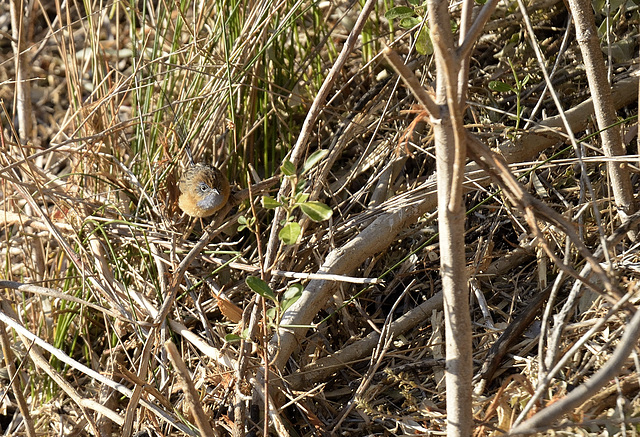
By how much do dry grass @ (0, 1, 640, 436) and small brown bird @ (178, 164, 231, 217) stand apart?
0.11 m

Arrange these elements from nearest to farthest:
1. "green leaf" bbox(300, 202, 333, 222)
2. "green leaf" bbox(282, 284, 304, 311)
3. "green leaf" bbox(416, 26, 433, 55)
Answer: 1. "green leaf" bbox(300, 202, 333, 222)
2. "green leaf" bbox(282, 284, 304, 311)
3. "green leaf" bbox(416, 26, 433, 55)

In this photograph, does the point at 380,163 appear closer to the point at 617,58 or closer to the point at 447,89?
the point at 617,58

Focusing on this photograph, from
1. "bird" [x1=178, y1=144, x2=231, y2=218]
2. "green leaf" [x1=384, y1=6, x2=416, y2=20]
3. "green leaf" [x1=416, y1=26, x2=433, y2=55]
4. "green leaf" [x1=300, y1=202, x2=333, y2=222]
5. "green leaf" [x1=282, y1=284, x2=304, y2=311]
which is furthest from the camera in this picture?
"bird" [x1=178, y1=144, x2=231, y2=218]

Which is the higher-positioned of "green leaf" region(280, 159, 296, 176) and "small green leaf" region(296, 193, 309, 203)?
"green leaf" region(280, 159, 296, 176)

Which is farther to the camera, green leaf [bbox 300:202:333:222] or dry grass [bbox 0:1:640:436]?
dry grass [bbox 0:1:640:436]

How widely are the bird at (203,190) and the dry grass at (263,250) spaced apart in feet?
0.35

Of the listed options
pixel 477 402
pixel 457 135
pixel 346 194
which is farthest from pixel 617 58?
pixel 457 135

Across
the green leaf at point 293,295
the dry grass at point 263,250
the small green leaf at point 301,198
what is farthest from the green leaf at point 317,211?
the dry grass at point 263,250

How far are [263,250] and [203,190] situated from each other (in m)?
0.45

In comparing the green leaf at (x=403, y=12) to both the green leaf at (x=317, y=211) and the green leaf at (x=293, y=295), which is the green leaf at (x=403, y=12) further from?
the green leaf at (x=293, y=295)

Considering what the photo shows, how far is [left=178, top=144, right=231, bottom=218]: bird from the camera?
11.1 ft

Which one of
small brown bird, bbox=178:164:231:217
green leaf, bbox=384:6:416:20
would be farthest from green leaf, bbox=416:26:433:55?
small brown bird, bbox=178:164:231:217

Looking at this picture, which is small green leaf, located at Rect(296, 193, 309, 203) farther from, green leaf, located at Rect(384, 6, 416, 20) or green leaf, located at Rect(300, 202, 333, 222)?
green leaf, located at Rect(384, 6, 416, 20)

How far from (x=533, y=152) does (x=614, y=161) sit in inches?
23.6
